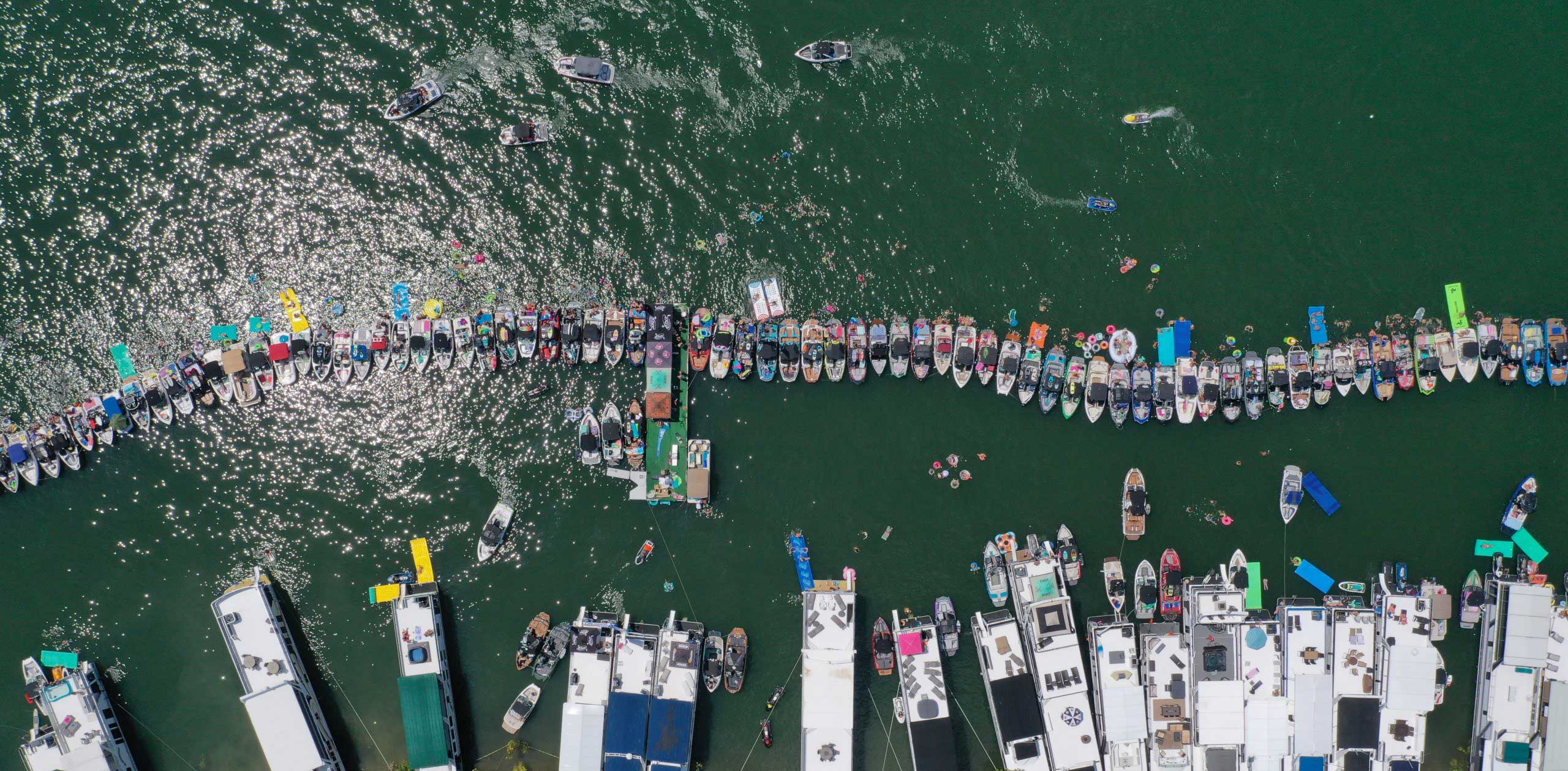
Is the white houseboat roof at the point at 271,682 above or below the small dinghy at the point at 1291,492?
below

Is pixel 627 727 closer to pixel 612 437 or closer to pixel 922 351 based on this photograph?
pixel 612 437

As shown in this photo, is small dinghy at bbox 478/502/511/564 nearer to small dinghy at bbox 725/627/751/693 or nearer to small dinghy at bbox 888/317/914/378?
small dinghy at bbox 725/627/751/693

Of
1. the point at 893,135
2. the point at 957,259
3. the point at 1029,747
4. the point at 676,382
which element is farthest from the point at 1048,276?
the point at 1029,747

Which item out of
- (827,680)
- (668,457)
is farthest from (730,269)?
(827,680)

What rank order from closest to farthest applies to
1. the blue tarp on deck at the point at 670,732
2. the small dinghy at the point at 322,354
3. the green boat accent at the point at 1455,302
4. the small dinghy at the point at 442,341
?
the blue tarp on deck at the point at 670,732 < the green boat accent at the point at 1455,302 < the small dinghy at the point at 442,341 < the small dinghy at the point at 322,354

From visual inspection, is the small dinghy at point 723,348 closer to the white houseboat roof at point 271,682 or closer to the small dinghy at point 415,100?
the small dinghy at point 415,100

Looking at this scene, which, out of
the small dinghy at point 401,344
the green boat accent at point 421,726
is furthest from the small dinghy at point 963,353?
the green boat accent at point 421,726

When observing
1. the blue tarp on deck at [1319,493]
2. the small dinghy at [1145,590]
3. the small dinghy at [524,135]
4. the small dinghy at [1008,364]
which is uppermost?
the small dinghy at [524,135]

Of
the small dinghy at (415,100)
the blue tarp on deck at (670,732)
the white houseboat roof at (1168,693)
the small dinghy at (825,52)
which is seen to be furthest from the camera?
the small dinghy at (415,100)
